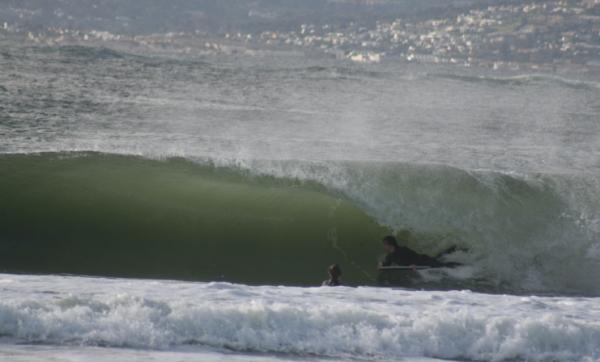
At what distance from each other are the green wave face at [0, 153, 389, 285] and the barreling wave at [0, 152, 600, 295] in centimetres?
3

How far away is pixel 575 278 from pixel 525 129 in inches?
651

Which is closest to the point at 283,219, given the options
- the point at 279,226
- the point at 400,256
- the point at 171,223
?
the point at 279,226

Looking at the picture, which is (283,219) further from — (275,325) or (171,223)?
(275,325)

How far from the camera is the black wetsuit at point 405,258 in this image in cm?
1360

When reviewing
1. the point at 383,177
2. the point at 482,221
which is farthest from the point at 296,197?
the point at 482,221

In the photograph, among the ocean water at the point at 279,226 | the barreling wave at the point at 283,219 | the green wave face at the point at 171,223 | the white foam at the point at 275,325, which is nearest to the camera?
the white foam at the point at 275,325

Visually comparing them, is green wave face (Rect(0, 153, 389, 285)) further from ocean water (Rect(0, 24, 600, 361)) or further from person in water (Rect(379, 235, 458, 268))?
person in water (Rect(379, 235, 458, 268))

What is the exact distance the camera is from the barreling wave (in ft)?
45.3

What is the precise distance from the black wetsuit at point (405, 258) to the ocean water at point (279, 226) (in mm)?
235

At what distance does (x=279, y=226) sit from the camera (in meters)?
15.7

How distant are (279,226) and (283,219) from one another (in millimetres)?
281

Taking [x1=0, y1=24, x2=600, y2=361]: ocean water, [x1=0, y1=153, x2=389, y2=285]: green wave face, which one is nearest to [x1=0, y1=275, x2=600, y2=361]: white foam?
[x1=0, y1=24, x2=600, y2=361]: ocean water

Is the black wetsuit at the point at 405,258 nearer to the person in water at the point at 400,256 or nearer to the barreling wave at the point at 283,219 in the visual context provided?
the person in water at the point at 400,256

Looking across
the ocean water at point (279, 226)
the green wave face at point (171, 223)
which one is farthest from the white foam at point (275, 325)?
the green wave face at point (171, 223)
